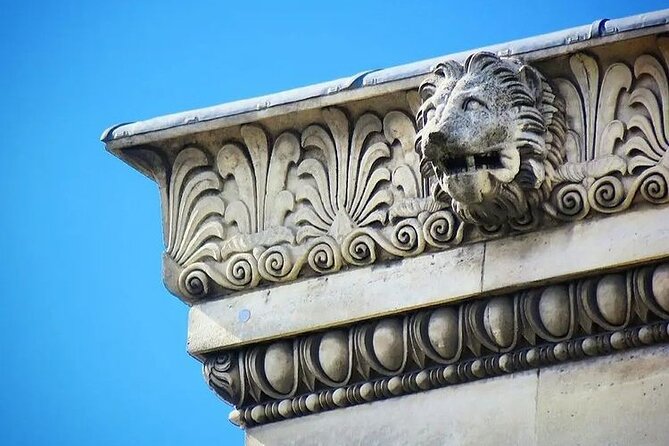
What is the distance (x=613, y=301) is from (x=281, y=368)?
1147 mm

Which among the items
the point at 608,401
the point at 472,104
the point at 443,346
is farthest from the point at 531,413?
the point at 472,104

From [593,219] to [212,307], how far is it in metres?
1.34

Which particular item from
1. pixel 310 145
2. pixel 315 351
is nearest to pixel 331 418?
pixel 315 351

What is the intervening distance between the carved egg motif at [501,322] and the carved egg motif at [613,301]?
0.96 feet

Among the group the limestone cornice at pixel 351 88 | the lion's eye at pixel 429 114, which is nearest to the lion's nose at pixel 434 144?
the lion's eye at pixel 429 114

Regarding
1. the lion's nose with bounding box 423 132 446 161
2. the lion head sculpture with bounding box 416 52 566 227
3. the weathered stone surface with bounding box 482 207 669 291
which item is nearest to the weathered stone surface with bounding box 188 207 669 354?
the weathered stone surface with bounding box 482 207 669 291

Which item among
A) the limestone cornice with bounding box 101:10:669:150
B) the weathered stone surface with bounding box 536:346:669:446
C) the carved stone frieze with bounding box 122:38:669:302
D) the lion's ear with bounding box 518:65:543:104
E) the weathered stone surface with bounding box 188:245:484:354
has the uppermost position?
the limestone cornice with bounding box 101:10:669:150

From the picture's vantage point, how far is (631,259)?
8688mm

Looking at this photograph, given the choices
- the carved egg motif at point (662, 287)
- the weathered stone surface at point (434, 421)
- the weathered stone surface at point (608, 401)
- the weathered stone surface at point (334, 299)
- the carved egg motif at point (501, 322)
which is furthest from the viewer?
the weathered stone surface at point (334, 299)

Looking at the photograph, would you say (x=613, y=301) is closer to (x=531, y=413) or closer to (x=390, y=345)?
(x=531, y=413)

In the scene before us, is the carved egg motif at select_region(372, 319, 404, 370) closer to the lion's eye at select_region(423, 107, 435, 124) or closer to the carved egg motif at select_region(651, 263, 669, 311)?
the lion's eye at select_region(423, 107, 435, 124)

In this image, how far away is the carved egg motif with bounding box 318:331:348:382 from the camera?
29.9ft

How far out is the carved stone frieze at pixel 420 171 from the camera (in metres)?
8.82

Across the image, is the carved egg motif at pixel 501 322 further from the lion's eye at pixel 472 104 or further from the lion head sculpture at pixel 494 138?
the lion's eye at pixel 472 104
